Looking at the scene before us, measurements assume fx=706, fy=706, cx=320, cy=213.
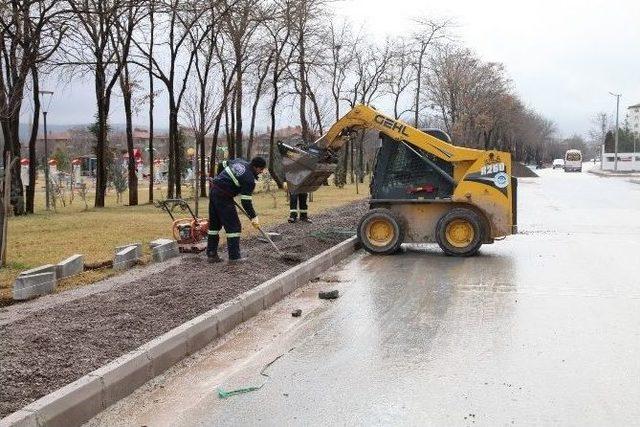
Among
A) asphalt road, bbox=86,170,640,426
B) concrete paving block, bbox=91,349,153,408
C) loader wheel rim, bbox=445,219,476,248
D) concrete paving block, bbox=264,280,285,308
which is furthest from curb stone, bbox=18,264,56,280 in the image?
loader wheel rim, bbox=445,219,476,248

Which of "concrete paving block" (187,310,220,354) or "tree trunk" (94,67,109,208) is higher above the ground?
"tree trunk" (94,67,109,208)

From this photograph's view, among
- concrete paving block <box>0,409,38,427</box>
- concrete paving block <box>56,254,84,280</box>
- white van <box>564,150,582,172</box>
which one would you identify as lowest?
concrete paving block <box>0,409,38,427</box>

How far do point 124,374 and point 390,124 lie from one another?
8405mm

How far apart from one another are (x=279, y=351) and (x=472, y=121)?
1849 inches

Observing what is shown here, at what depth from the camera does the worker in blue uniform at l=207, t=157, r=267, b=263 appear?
32.6 feet

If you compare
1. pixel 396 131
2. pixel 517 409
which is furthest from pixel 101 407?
pixel 396 131

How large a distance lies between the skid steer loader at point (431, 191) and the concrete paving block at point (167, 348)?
22.2 ft

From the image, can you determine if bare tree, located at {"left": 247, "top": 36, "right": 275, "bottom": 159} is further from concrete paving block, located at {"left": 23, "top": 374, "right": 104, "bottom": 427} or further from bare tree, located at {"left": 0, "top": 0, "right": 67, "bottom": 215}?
concrete paving block, located at {"left": 23, "top": 374, "right": 104, "bottom": 427}

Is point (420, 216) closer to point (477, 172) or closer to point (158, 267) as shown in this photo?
point (477, 172)

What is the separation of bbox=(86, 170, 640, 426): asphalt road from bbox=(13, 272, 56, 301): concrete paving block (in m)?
2.60

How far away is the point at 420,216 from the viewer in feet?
41.3

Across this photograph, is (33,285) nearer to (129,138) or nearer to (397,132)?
(397,132)

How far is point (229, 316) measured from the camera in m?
7.13

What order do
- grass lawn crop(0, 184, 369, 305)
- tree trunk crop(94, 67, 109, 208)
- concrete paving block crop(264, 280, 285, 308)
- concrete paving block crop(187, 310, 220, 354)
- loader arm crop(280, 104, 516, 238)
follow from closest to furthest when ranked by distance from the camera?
concrete paving block crop(187, 310, 220, 354) < concrete paving block crop(264, 280, 285, 308) < grass lawn crop(0, 184, 369, 305) < loader arm crop(280, 104, 516, 238) < tree trunk crop(94, 67, 109, 208)
